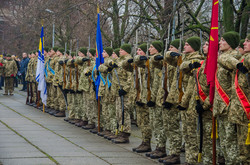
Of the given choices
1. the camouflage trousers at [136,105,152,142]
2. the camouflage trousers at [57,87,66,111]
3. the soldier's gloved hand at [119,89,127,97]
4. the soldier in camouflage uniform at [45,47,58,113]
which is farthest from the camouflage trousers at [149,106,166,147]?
the soldier in camouflage uniform at [45,47,58,113]

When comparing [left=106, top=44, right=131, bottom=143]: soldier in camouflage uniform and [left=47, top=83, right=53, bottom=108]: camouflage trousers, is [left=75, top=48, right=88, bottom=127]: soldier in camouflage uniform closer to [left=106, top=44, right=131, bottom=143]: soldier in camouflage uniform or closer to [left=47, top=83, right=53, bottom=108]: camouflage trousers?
[left=106, top=44, right=131, bottom=143]: soldier in camouflage uniform

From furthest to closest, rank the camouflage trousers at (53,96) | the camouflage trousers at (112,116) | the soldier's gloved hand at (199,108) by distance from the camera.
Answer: the camouflage trousers at (53,96) < the camouflage trousers at (112,116) < the soldier's gloved hand at (199,108)

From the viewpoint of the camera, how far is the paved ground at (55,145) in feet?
28.1

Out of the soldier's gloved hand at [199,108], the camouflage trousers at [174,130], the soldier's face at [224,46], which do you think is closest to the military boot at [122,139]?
the camouflage trousers at [174,130]

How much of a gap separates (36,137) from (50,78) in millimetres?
5532

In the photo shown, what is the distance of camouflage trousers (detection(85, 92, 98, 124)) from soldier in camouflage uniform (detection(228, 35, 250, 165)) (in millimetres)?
6882

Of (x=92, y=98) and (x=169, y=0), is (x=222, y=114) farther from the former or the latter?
(x=169, y=0)

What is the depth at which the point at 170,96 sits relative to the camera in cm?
807

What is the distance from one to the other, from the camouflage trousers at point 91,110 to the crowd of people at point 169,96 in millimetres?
27

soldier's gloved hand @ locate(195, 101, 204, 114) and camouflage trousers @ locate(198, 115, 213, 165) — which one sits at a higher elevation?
soldier's gloved hand @ locate(195, 101, 204, 114)

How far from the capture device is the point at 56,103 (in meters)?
16.5

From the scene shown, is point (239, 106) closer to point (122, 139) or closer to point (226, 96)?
point (226, 96)

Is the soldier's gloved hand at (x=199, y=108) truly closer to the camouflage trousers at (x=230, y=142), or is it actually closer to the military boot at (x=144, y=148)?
the camouflage trousers at (x=230, y=142)

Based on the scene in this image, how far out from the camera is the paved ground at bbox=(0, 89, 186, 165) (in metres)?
8.55
